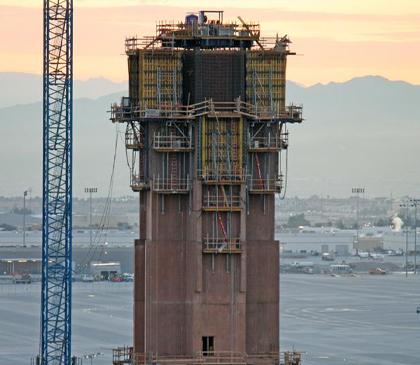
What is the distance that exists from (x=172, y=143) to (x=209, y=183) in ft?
5.06

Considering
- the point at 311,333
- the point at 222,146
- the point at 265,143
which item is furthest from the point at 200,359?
the point at 311,333

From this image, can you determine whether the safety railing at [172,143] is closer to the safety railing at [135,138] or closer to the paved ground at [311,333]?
the safety railing at [135,138]

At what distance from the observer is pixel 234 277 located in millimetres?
61594

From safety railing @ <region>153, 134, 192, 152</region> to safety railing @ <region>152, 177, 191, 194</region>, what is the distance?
3.00 feet

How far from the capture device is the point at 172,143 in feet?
201

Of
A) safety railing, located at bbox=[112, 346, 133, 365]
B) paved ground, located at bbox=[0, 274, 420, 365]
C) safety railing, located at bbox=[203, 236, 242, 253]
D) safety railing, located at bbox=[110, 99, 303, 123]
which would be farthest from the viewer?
paved ground, located at bbox=[0, 274, 420, 365]

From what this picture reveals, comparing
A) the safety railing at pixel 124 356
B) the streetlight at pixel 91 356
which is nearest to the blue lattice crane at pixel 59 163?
the safety railing at pixel 124 356

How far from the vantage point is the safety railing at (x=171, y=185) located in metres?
61.4

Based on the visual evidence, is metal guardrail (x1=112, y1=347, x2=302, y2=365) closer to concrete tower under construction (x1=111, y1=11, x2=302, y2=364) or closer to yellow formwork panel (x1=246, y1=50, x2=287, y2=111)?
concrete tower under construction (x1=111, y1=11, x2=302, y2=364)

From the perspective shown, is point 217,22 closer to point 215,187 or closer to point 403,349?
point 215,187

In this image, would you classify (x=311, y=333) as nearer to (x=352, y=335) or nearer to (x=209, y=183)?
(x=352, y=335)

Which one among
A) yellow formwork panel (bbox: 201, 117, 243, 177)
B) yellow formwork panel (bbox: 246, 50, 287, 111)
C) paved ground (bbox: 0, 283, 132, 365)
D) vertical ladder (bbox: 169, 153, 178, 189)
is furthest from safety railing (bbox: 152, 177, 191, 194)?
paved ground (bbox: 0, 283, 132, 365)

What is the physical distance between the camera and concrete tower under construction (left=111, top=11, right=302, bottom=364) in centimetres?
6109

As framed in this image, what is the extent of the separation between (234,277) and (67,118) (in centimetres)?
2555
